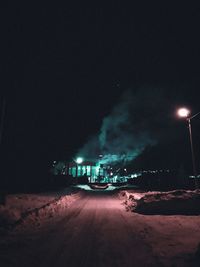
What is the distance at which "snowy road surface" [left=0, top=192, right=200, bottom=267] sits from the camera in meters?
7.35

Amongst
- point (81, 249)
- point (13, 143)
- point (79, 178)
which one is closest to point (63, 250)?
point (81, 249)

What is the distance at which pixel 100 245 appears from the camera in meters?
9.12

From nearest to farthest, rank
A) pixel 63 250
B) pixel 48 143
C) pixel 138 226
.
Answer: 1. pixel 63 250
2. pixel 138 226
3. pixel 48 143

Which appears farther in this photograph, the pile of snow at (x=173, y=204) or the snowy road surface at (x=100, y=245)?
the pile of snow at (x=173, y=204)

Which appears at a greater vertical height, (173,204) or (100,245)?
(173,204)

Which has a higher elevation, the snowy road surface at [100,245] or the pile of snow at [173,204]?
the pile of snow at [173,204]

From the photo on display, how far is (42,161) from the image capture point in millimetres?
42719

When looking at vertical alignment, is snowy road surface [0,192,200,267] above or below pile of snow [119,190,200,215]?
below

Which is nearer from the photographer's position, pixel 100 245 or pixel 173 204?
pixel 100 245

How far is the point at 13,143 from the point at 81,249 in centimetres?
Answer: 2691

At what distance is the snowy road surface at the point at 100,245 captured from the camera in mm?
7348

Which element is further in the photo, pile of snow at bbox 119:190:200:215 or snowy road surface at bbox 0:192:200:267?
pile of snow at bbox 119:190:200:215

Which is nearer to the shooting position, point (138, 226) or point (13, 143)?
point (138, 226)

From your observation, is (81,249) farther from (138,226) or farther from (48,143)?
(48,143)
